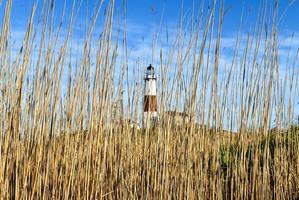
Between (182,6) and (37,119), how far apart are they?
0.83 m

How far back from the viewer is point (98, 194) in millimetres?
1676

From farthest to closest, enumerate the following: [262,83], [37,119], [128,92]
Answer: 1. [128,92]
2. [262,83]
3. [37,119]

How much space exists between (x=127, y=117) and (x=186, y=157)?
49cm

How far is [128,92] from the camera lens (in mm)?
2125

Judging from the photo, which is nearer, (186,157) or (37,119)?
(37,119)

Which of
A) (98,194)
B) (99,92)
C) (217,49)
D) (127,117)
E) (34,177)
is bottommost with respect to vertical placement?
(98,194)

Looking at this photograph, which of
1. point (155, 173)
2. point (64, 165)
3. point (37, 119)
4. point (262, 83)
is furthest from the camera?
point (262, 83)

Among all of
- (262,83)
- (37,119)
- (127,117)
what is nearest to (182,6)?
(262,83)

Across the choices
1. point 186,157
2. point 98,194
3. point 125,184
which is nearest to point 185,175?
point 186,157

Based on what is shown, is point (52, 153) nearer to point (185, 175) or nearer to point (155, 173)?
point (155, 173)

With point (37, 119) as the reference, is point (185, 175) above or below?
below

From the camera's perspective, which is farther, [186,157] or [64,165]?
[186,157]

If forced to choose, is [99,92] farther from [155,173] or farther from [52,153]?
[155,173]

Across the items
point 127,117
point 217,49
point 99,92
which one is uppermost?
point 217,49
